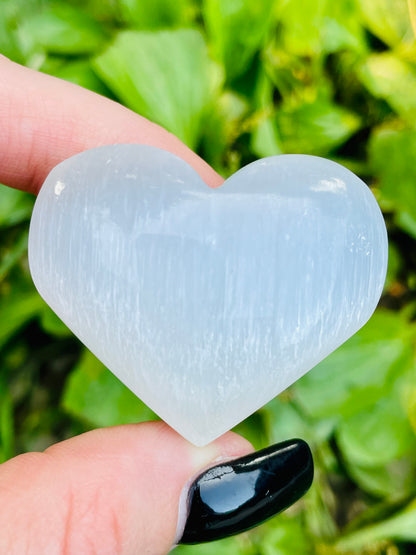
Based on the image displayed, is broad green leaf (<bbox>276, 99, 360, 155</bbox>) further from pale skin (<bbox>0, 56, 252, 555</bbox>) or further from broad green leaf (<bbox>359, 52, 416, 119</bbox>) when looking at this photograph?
pale skin (<bbox>0, 56, 252, 555</bbox>)

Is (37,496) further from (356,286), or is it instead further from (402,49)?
(402,49)

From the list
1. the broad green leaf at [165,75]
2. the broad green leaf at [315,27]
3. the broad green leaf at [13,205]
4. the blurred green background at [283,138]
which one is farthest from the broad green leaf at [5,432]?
the broad green leaf at [315,27]

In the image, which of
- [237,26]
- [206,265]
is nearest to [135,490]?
[206,265]

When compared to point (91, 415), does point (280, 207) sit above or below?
above

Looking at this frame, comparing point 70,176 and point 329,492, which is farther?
point 329,492

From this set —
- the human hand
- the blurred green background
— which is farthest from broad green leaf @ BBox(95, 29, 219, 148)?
the human hand

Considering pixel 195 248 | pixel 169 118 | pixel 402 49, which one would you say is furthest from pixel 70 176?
pixel 402 49

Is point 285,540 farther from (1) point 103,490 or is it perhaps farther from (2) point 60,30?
(2) point 60,30
